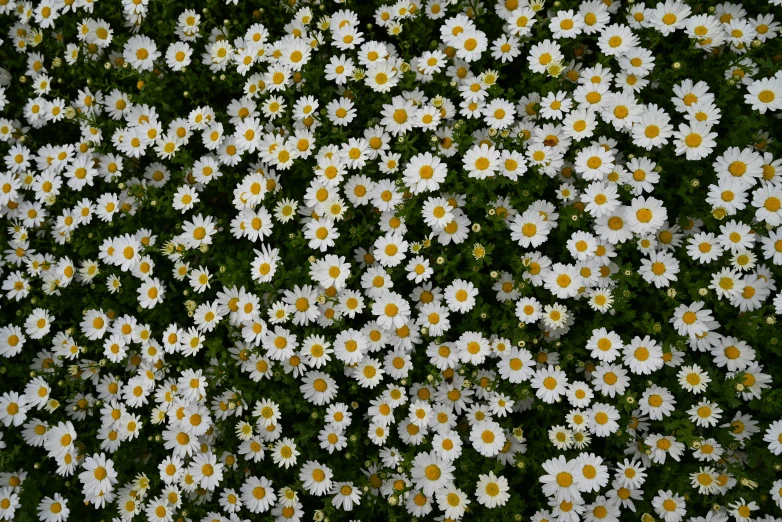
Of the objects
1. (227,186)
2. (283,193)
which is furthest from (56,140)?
(283,193)

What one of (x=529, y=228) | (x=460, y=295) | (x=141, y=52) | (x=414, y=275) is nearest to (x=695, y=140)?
(x=529, y=228)

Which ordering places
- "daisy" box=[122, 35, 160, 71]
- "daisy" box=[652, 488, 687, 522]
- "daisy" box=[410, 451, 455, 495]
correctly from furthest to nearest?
"daisy" box=[122, 35, 160, 71] < "daisy" box=[410, 451, 455, 495] < "daisy" box=[652, 488, 687, 522]

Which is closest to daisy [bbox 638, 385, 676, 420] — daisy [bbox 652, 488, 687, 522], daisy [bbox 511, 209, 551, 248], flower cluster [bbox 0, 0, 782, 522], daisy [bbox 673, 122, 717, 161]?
flower cluster [bbox 0, 0, 782, 522]

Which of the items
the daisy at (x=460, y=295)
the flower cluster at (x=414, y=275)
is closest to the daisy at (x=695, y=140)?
the flower cluster at (x=414, y=275)

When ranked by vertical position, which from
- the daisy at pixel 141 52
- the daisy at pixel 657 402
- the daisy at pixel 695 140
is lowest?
the daisy at pixel 657 402

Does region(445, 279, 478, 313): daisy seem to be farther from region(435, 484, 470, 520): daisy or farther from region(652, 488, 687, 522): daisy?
region(652, 488, 687, 522): daisy

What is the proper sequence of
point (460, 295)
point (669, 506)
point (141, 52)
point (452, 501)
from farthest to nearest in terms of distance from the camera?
1. point (141, 52)
2. point (460, 295)
3. point (452, 501)
4. point (669, 506)

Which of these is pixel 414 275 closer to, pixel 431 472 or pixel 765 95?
pixel 431 472

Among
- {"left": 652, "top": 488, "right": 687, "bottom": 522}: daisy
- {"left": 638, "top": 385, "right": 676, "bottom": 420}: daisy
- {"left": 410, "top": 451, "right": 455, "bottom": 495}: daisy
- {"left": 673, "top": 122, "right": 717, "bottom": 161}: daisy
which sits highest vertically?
{"left": 673, "top": 122, "right": 717, "bottom": 161}: daisy

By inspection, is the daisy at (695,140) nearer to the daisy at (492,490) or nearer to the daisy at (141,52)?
the daisy at (492,490)
